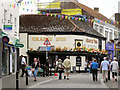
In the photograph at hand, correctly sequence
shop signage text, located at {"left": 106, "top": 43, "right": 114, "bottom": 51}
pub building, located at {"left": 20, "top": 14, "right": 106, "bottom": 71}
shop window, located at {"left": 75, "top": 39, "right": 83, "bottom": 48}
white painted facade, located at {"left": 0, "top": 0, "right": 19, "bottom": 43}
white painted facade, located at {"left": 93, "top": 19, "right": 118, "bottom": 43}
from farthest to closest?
shop signage text, located at {"left": 106, "top": 43, "right": 114, "bottom": 51} < white painted facade, located at {"left": 93, "top": 19, "right": 118, "bottom": 43} < shop window, located at {"left": 75, "top": 39, "right": 83, "bottom": 48} < pub building, located at {"left": 20, "top": 14, "right": 106, "bottom": 71} < white painted facade, located at {"left": 0, "top": 0, "right": 19, "bottom": 43}

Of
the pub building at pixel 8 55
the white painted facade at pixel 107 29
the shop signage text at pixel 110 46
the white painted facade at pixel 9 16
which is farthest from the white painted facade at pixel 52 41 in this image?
the shop signage text at pixel 110 46

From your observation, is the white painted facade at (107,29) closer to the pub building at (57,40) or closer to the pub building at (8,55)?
the pub building at (57,40)

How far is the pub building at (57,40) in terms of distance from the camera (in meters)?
45.9

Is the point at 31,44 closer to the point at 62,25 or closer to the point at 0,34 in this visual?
the point at 62,25

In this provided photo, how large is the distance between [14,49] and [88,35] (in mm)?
16643

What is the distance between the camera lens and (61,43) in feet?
153

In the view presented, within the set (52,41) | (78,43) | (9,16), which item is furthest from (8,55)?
(78,43)

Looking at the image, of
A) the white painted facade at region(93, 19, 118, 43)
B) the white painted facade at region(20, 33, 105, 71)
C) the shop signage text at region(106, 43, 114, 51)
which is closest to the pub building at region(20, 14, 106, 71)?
the white painted facade at region(20, 33, 105, 71)

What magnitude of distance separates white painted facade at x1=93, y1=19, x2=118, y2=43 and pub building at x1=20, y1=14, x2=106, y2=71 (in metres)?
8.52

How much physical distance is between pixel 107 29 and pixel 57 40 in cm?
1641

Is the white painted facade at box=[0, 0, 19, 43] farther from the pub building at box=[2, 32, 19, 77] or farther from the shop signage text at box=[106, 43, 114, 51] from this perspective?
the shop signage text at box=[106, 43, 114, 51]

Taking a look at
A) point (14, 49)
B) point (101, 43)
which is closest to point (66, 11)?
point (101, 43)

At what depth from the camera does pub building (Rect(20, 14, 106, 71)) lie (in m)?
45.9

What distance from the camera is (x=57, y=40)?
153 ft
